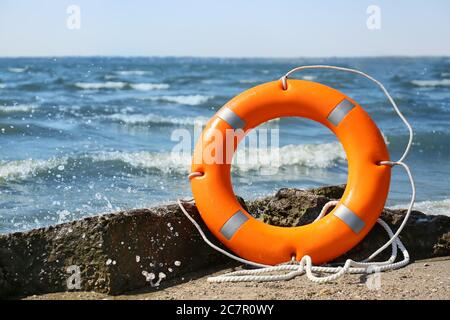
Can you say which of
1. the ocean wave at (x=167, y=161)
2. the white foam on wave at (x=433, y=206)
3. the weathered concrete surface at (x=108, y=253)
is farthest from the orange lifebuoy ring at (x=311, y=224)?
the ocean wave at (x=167, y=161)

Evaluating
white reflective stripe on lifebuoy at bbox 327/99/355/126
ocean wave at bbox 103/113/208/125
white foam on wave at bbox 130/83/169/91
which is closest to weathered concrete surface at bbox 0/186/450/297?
white reflective stripe on lifebuoy at bbox 327/99/355/126

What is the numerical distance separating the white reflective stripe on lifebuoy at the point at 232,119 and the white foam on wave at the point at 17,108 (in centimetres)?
765

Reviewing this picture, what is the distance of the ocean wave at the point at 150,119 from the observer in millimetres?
10273

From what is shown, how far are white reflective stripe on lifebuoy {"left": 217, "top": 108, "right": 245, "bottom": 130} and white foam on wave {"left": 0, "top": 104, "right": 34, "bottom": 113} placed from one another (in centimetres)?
765

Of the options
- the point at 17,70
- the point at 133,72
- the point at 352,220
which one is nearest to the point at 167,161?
the point at 352,220

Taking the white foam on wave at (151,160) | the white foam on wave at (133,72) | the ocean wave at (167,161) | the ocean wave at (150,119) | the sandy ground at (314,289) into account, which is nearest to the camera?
the sandy ground at (314,289)

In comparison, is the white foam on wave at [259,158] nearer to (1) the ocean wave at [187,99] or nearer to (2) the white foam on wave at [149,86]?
(1) the ocean wave at [187,99]

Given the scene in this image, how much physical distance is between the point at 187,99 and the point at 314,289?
1077 cm

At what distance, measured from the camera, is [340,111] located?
3432 mm

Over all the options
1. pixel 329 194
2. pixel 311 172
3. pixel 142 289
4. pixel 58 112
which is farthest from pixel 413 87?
pixel 142 289

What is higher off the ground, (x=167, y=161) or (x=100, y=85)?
(x=100, y=85)

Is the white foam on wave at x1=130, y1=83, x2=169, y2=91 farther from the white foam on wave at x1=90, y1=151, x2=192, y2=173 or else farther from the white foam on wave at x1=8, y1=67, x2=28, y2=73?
the white foam on wave at x1=90, y1=151, x2=192, y2=173

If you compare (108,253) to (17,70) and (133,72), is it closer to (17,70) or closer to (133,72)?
(17,70)

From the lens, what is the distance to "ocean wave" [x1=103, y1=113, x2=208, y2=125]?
10273 mm
